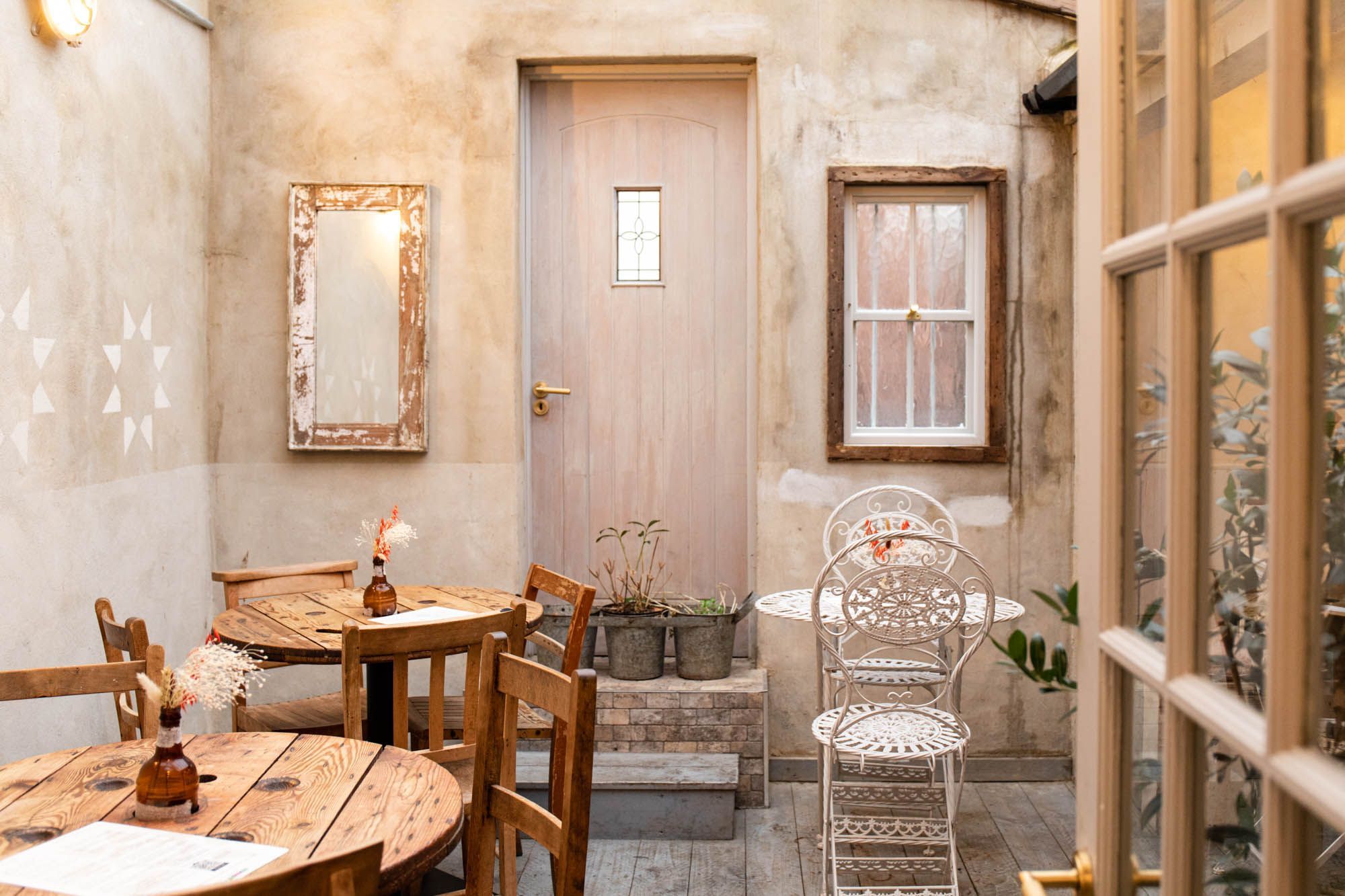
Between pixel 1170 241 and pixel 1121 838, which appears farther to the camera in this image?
pixel 1121 838

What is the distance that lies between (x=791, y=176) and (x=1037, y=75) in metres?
0.99

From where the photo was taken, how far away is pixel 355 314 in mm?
4336

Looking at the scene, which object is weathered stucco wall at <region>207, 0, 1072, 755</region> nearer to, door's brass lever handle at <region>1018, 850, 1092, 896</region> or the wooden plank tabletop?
the wooden plank tabletop

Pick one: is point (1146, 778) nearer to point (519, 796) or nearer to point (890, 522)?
point (519, 796)

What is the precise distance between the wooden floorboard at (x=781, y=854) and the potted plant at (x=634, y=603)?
653mm

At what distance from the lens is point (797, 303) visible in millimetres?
4312

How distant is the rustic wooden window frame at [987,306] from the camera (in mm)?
4262

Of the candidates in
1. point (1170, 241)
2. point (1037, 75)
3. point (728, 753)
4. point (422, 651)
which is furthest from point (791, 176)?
point (1170, 241)

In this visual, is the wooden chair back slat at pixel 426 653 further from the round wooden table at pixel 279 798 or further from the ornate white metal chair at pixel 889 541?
the ornate white metal chair at pixel 889 541

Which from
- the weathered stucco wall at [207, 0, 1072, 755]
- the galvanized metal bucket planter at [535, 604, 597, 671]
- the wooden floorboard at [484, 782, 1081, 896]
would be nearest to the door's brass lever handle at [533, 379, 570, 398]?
the weathered stucco wall at [207, 0, 1072, 755]

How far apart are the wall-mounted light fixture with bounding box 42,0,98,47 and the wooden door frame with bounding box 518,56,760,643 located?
1512mm

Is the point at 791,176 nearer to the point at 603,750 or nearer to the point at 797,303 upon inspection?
the point at 797,303

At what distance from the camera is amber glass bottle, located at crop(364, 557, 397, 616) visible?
3.23 m

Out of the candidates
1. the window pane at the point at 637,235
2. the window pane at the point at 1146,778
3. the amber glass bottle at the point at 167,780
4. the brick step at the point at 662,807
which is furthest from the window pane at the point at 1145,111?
the window pane at the point at 637,235
